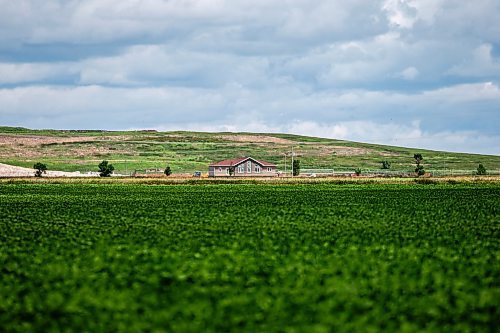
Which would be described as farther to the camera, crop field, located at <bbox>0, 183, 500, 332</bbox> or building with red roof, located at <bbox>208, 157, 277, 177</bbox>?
building with red roof, located at <bbox>208, 157, 277, 177</bbox>

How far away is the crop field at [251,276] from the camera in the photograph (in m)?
17.1

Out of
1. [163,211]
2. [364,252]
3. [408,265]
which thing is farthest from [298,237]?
[163,211]

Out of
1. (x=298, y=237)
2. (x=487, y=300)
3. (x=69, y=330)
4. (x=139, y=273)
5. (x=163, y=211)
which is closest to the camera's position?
(x=69, y=330)

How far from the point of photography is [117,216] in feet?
149

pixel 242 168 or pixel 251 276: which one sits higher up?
pixel 242 168

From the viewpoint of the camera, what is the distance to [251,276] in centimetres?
2202

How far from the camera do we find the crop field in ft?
56.2

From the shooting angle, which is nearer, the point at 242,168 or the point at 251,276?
the point at 251,276

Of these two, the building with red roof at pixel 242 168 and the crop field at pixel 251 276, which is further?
the building with red roof at pixel 242 168

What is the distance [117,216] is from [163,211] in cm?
474

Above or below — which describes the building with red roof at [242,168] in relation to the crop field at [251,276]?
above

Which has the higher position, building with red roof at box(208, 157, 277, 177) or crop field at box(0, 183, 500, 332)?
building with red roof at box(208, 157, 277, 177)

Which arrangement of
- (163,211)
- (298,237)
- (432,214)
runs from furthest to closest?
1. (163,211)
2. (432,214)
3. (298,237)

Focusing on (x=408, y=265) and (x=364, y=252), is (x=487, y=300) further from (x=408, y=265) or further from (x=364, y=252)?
(x=364, y=252)
